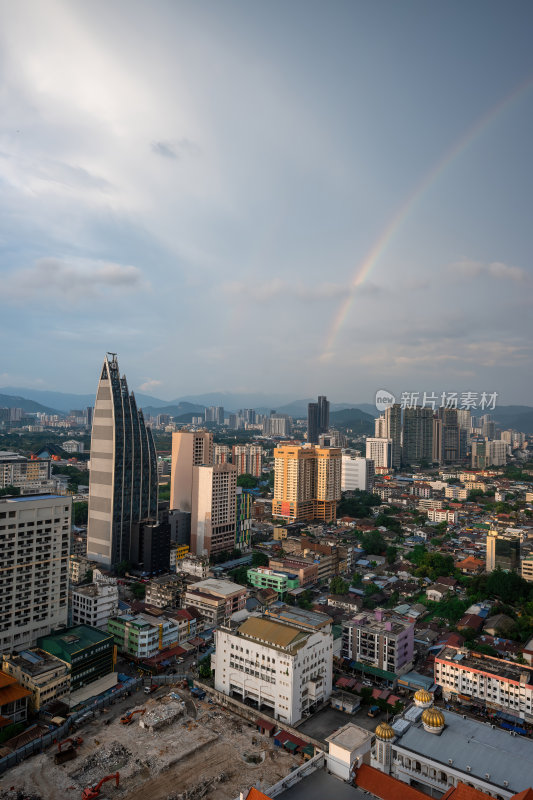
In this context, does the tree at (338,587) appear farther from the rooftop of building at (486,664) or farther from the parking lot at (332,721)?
the parking lot at (332,721)

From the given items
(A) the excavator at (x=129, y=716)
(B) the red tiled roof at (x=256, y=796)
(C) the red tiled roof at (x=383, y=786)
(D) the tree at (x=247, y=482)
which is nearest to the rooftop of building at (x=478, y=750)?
(C) the red tiled roof at (x=383, y=786)

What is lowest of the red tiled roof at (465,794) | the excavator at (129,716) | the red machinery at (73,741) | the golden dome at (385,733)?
the excavator at (129,716)

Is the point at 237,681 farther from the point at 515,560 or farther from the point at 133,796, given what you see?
the point at 515,560

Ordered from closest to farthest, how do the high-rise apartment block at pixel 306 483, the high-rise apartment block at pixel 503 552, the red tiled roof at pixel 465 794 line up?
the red tiled roof at pixel 465 794 → the high-rise apartment block at pixel 503 552 → the high-rise apartment block at pixel 306 483

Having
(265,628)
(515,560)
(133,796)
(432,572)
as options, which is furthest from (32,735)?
(515,560)

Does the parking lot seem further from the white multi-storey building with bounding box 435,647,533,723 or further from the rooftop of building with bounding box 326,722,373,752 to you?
the rooftop of building with bounding box 326,722,373,752

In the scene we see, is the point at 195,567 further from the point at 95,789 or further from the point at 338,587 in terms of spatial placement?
the point at 95,789
